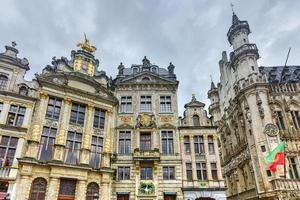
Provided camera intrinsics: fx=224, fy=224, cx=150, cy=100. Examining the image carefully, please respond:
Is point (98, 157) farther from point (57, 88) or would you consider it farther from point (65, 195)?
point (57, 88)

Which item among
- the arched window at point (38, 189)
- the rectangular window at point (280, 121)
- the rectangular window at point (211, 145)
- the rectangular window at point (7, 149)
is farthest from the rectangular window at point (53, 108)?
the rectangular window at point (280, 121)

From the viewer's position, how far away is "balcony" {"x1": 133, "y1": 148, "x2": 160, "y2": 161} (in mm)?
22495

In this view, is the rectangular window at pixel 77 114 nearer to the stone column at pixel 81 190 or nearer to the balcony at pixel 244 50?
the stone column at pixel 81 190

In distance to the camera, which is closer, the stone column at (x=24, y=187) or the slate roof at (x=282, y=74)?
the stone column at (x=24, y=187)

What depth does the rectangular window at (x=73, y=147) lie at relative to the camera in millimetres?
21281

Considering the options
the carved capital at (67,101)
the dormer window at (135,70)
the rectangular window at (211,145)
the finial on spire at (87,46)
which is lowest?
the rectangular window at (211,145)

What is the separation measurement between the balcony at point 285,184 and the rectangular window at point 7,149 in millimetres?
24474

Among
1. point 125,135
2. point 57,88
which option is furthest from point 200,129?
point 57,88

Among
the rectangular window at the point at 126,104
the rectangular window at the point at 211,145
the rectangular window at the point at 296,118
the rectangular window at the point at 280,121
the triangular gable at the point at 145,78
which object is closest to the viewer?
the rectangular window at the point at 211,145

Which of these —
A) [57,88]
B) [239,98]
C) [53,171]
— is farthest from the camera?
[239,98]

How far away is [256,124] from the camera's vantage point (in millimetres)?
25719

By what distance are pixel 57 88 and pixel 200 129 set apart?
15904mm

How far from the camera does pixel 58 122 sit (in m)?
22.4

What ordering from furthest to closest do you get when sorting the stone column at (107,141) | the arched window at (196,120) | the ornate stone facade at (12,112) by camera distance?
1. the arched window at (196,120)
2. the stone column at (107,141)
3. the ornate stone facade at (12,112)
